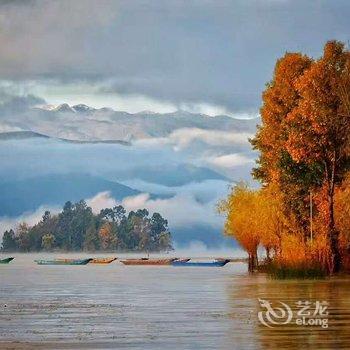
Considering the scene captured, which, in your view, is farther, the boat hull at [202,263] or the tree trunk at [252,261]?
the boat hull at [202,263]

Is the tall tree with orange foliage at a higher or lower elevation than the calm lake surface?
higher

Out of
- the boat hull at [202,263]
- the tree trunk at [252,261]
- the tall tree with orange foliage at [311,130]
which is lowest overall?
the tree trunk at [252,261]

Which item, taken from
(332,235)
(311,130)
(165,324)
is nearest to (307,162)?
(311,130)

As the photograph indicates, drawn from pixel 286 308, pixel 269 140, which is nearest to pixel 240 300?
pixel 286 308

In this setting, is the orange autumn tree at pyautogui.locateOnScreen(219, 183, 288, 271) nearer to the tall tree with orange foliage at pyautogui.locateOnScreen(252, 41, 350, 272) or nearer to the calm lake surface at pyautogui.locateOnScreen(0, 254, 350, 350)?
the tall tree with orange foliage at pyautogui.locateOnScreen(252, 41, 350, 272)

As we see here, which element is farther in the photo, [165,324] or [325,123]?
[325,123]

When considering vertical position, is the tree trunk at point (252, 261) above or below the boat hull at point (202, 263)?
below

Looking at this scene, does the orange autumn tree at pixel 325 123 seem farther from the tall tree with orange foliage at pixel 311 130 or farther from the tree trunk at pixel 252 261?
the tree trunk at pixel 252 261

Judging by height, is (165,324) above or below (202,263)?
below

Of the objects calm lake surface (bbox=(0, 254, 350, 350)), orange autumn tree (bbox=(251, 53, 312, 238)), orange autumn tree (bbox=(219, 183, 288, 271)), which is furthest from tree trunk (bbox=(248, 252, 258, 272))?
calm lake surface (bbox=(0, 254, 350, 350))

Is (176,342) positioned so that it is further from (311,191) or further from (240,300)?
(311,191)

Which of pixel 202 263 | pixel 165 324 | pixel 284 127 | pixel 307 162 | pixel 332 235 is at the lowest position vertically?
pixel 165 324

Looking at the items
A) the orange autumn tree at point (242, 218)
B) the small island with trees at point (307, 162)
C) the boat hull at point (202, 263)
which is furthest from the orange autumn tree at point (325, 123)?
the boat hull at point (202, 263)

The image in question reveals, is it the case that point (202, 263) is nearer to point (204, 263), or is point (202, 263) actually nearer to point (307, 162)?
point (204, 263)
